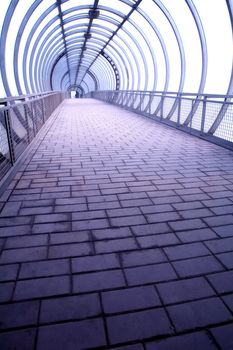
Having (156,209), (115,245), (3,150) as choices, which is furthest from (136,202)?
(3,150)

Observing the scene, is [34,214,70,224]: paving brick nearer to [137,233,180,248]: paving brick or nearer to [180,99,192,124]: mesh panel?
[137,233,180,248]: paving brick

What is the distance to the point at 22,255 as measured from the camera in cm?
230

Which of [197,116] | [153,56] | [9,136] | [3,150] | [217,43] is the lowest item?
[197,116]

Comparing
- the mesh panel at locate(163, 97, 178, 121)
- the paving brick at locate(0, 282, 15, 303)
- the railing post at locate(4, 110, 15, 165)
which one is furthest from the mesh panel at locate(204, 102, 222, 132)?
the paving brick at locate(0, 282, 15, 303)

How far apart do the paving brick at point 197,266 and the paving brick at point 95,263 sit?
0.47 m

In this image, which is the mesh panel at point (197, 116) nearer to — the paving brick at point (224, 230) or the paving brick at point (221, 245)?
the paving brick at point (224, 230)

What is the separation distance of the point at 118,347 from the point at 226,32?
871cm

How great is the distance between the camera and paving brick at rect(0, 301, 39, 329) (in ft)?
5.53

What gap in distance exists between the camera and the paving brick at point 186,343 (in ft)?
Answer: 5.11

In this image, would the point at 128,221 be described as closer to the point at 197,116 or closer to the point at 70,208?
the point at 70,208

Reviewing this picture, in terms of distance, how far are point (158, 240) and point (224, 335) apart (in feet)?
3.27

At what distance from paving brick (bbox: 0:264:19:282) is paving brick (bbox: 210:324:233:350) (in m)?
1.35

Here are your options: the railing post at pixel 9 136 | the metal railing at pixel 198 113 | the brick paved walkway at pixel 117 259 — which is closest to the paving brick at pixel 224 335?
the brick paved walkway at pixel 117 259

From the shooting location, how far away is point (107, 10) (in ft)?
45.1
